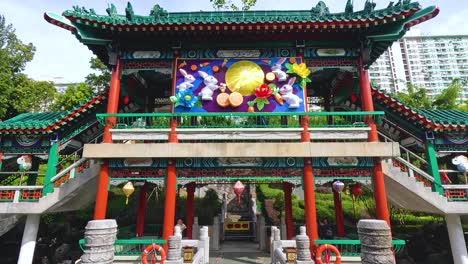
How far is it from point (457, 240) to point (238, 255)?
819 centimetres

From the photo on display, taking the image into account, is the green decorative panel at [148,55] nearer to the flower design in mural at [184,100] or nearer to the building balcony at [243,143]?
the flower design in mural at [184,100]

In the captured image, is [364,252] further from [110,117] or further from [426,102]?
[426,102]

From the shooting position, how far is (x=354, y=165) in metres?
8.60

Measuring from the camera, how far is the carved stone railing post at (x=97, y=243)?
15.4 ft

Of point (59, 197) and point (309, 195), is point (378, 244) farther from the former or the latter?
point (59, 197)

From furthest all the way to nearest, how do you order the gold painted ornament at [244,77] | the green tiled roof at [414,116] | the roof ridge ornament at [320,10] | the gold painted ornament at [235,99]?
the roof ridge ornament at [320,10]
the green tiled roof at [414,116]
the gold painted ornament at [244,77]
the gold painted ornament at [235,99]

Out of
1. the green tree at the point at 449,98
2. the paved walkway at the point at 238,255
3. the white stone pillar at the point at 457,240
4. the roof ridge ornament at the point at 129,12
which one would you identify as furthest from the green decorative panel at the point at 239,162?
the green tree at the point at 449,98

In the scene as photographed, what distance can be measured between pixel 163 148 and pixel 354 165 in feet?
20.7

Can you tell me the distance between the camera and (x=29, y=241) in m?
9.91

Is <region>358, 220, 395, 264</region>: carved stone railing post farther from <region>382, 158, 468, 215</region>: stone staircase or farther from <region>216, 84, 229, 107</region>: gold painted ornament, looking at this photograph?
<region>216, 84, 229, 107</region>: gold painted ornament

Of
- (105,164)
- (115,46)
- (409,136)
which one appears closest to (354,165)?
(409,136)

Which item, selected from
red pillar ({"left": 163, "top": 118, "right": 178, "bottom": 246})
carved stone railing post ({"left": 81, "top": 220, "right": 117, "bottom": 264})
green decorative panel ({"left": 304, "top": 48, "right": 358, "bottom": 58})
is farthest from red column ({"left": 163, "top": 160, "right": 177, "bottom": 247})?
green decorative panel ({"left": 304, "top": 48, "right": 358, "bottom": 58})

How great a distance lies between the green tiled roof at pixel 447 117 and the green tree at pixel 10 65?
83.2ft

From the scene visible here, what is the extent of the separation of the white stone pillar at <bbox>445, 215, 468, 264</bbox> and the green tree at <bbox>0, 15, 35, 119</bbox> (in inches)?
1036
